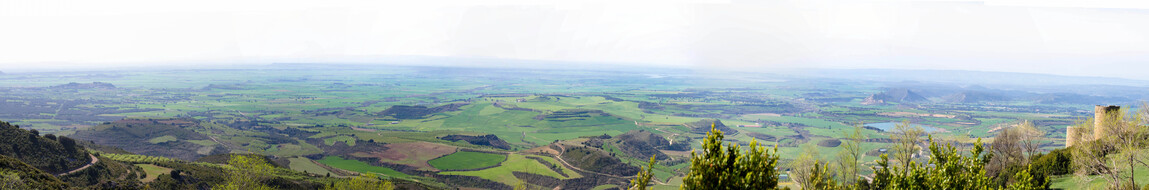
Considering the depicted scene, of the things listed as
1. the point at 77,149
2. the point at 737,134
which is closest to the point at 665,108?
the point at 737,134

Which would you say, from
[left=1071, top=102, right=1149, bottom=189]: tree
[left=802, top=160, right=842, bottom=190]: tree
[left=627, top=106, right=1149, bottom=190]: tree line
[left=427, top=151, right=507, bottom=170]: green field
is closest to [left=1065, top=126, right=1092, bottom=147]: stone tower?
[left=627, top=106, right=1149, bottom=190]: tree line

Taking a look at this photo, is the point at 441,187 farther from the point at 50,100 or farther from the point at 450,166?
the point at 50,100

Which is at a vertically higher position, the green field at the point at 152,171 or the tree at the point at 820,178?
the tree at the point at 820,178

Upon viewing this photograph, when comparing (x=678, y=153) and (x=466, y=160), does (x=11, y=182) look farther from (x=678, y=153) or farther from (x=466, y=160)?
(x=678, y=153)

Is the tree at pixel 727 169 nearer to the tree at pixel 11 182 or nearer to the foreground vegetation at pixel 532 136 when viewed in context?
the foreground vegetation at pixel 532 136

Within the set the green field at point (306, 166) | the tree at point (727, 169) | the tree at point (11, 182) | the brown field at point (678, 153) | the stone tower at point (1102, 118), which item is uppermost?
the tree at point (727, 169)

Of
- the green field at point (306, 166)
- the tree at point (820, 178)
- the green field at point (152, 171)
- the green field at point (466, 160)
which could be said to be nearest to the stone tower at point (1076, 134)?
the tree at point (820, 178)

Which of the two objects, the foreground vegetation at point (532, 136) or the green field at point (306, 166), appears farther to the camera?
the green field at point (306, 166)
